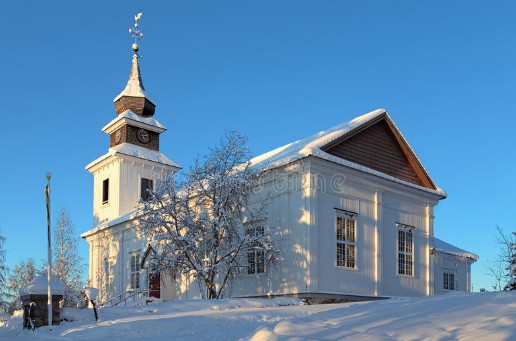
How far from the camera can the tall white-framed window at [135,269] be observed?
33312 millimetres

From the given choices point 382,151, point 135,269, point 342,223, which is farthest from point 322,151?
point 135,269

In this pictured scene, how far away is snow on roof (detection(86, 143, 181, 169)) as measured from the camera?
39.0 metres

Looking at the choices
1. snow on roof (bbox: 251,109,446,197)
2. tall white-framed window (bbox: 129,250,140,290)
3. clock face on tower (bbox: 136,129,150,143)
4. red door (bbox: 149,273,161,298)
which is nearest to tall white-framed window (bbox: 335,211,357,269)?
snow on roof (bbox: 251,109,446,197)

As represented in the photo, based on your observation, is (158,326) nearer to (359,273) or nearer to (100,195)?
(359,273)

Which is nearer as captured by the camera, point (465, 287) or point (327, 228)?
point (327, 228)

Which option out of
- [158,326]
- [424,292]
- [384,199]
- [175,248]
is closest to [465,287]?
[424,292]

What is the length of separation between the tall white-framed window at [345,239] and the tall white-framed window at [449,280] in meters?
15.2

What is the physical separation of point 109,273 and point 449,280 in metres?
20.8

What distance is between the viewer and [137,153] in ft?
130

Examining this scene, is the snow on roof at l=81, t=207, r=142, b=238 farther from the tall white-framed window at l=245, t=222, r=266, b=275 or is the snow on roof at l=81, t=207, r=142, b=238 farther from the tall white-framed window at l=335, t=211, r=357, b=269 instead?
the tall white-framed window at l=335, t=211, r=357, b=269

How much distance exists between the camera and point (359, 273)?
2516 cm

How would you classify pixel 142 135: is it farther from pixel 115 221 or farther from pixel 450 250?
pixel 450 250

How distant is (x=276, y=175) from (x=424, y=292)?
9.49m

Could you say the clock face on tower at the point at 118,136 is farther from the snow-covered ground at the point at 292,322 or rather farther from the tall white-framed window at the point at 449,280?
the tall white-framed window at the point at 449,280
